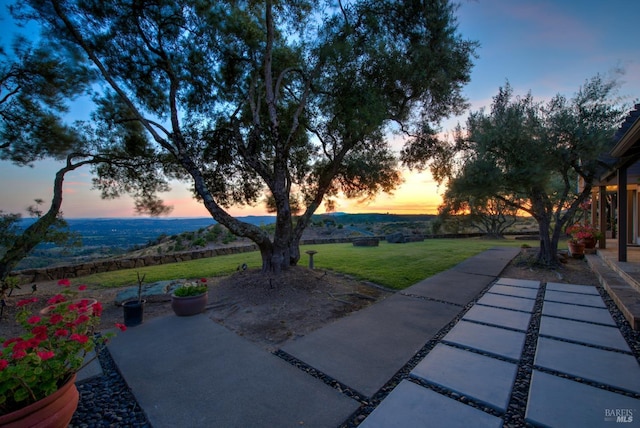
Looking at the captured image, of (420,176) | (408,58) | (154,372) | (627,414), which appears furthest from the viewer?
(420,176)

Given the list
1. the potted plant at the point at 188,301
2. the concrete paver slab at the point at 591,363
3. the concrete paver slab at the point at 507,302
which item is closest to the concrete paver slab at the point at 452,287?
the concrete paver slab at the point at 507,302

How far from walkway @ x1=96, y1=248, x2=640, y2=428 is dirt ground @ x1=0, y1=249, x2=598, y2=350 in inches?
14.5

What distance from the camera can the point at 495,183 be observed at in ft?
23.8

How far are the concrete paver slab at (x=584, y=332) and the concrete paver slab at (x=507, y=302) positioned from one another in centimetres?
54

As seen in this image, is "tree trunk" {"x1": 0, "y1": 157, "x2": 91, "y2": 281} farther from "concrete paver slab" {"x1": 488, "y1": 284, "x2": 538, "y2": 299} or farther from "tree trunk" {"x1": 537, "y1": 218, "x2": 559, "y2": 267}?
"tree trunk" {"x1": 537, "y1": 218, "x2": 559, "y2": 267}

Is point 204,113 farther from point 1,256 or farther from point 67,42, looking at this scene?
point 1,256

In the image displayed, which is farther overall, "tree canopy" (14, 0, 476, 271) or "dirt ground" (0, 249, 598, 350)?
"tree canopy" (14, 0, 476, 271)

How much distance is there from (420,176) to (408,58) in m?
3.38

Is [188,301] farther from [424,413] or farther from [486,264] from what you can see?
[486,264]

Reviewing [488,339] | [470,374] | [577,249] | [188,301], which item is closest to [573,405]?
[470,374]

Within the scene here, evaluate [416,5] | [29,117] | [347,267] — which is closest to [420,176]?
[347,267]

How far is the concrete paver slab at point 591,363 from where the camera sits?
2502 millimetres

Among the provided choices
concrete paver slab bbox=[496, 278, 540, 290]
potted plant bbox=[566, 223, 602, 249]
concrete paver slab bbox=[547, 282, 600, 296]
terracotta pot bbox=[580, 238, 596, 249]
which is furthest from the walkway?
terracotta pot bbox=[580, 238, 596, 249]

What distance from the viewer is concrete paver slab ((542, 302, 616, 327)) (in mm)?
3935
